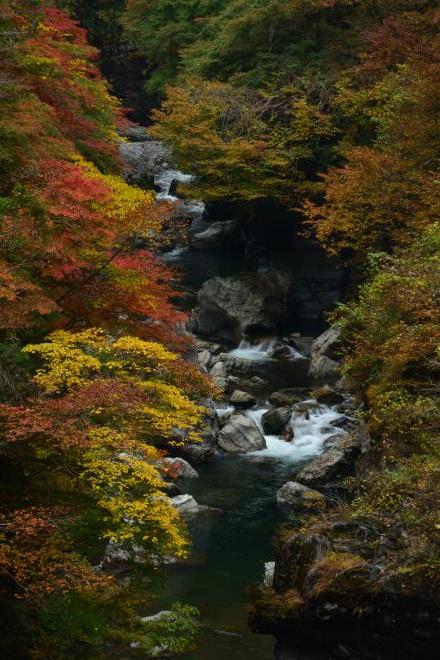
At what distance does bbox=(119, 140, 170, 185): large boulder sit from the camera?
33.7 metres

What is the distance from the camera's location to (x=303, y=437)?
19875 mm

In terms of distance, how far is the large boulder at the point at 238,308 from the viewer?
→ 2769cm

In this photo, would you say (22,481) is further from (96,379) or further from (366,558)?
(366,558)

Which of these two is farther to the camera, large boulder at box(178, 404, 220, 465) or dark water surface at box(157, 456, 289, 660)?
large boulder at box(178, 404, 220, 465)

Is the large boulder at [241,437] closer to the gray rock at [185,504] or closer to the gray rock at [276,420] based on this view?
the gray rock at [276,420]

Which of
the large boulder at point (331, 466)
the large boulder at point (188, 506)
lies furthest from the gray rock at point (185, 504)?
the large boulder at point (331, 466)

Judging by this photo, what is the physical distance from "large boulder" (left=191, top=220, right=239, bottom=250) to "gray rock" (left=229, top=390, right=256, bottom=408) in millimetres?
14377

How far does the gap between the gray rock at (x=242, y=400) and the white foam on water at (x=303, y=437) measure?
14.1 inches

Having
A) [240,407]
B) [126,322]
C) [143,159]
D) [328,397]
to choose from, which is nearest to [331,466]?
[328,397]

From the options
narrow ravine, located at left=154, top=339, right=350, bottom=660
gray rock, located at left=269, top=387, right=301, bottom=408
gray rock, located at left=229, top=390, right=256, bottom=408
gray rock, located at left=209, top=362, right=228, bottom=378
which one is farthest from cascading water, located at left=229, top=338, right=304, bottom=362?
gray rock, located at left=229, top=390, right=256, bottom=408

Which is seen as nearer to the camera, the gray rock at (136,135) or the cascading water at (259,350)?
the cascading water at (259,350)

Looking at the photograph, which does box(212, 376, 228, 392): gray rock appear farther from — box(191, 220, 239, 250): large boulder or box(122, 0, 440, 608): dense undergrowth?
box(191, 220, 239, 250): large boulder

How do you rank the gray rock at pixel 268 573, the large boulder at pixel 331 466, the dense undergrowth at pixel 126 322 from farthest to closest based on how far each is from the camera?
1. the large boulder at pixel 331 466
2. the gray rock at pixel 268 573
3. the dense undergrowth at pixel 126 322

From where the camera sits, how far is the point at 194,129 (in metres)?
27.7
